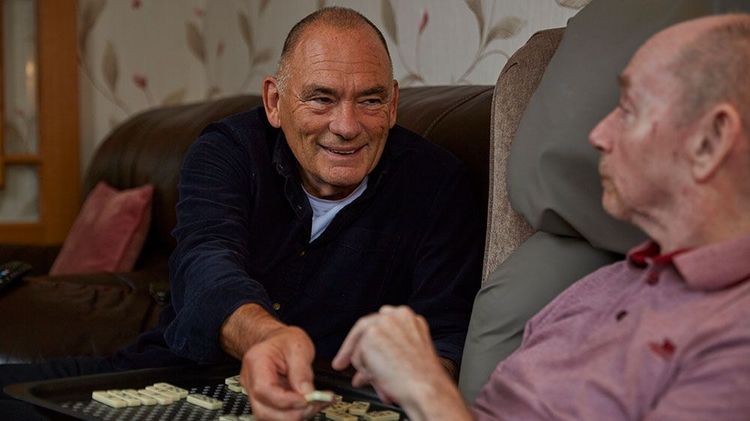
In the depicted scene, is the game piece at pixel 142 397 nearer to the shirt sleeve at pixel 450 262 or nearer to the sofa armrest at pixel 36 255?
the shirt sleeve at pixel 450 262

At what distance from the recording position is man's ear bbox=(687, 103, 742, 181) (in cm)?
102

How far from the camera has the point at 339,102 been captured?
5.89 ft

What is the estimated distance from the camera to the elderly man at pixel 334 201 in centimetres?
177

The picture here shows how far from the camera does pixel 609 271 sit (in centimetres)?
125

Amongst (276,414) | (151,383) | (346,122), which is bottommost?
(151,383)

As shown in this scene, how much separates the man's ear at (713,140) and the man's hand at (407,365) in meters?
0.31

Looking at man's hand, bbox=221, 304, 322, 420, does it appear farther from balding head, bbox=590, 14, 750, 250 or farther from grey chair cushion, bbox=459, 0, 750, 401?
balding head, bbox=590, 14, 750, 250

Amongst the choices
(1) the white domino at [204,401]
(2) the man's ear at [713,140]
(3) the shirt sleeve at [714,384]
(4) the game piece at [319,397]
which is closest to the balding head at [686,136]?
(2) the man's ear at [713,140]

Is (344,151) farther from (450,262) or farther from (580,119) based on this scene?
(580,119)

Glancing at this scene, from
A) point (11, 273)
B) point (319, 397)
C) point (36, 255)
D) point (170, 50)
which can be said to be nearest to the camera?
point (319, 397)

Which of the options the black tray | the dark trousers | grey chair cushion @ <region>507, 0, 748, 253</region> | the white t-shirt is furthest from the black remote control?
grey chair cushion @ <region>507, 0, 748, 253</region>

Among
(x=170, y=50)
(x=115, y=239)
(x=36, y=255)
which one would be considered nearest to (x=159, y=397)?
(x=115, y=239)

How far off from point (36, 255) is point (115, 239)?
311 millimetres

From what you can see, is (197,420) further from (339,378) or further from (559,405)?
(559,405)
